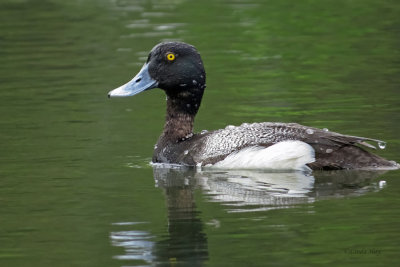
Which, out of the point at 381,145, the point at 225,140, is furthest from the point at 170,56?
the point at 381,145

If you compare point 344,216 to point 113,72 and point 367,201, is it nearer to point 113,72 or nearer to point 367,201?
point 367,201

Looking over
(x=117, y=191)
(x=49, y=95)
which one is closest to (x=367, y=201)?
(x=117, y=191)

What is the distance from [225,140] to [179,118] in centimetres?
124

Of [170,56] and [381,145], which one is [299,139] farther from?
[170,56]

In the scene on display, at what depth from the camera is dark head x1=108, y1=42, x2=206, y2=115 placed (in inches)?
530

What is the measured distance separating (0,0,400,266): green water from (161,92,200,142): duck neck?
1.55ft

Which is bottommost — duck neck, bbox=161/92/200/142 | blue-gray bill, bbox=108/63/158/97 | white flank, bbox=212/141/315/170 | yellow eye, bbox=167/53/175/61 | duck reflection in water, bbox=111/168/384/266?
duck reflection in water, bbox=111/168/384/266

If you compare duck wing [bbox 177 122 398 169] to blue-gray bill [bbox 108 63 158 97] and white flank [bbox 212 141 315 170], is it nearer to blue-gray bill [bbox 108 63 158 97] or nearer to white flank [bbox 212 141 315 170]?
white flank [bbox 212 141 315 170]

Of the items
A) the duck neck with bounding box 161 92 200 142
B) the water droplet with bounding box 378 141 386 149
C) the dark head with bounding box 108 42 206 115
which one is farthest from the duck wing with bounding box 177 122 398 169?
the dark head with bounding box 108 42 206 115

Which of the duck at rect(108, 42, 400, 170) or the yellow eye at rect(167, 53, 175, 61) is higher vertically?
the yellow eye at rect(167, 53, 175, 61)

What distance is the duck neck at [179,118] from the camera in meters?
13.5

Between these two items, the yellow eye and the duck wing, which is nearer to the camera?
the duck wing

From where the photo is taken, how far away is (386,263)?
28.0ft

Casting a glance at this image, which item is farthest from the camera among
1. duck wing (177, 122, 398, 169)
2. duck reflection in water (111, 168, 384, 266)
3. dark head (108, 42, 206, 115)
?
dark head (108, 42, 206, 115)
